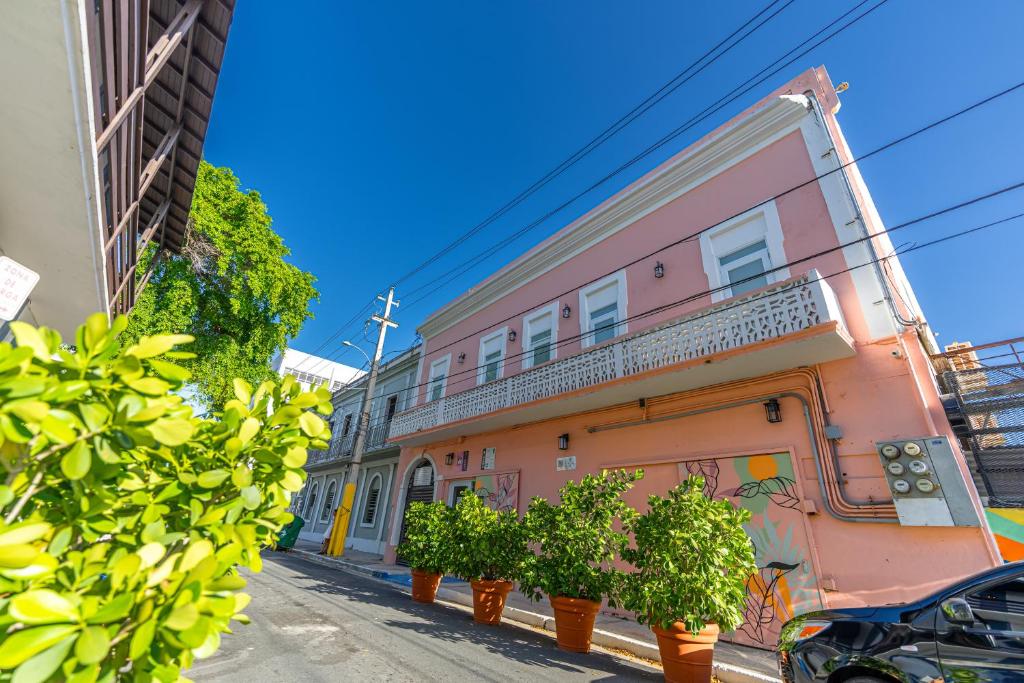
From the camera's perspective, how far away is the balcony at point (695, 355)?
6248mm

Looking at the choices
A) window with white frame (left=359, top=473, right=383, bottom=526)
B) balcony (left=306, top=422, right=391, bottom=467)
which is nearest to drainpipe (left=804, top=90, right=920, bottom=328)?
balcony (left=306, top=422, right=391, bottom=467)

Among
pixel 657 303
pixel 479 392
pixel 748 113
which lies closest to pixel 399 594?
pixel 479 392

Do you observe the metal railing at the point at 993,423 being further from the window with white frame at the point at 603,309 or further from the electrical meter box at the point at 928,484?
the window with white frame at the point at 603,309

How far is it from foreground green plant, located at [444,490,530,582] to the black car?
413cm

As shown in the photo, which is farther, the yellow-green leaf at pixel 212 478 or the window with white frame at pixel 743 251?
the window with white frame at pixel 743 251

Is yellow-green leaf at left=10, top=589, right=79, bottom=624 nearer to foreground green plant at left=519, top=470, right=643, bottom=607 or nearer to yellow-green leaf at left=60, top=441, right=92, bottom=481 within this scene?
yellow-green leaf at left=60, top=441, right=92, bottom=481

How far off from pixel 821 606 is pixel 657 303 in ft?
18.4

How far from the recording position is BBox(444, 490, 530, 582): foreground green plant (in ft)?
23.4

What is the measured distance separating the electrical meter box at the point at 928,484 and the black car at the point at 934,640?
2686 mm

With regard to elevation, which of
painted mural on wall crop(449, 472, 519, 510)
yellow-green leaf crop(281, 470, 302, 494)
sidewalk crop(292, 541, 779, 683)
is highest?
painted mural on wall crop(449, 472, 519, 510)

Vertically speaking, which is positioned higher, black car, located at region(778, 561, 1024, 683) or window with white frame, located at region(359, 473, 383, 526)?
window with white frame, located at region(359, 473, 383, 526)

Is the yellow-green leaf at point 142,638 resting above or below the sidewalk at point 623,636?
above

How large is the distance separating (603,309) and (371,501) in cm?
1395

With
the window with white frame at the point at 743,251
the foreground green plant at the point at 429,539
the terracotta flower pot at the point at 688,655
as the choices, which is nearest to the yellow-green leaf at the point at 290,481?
the terracotta flower pot at the point at 688,655
